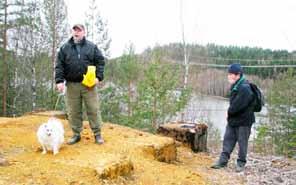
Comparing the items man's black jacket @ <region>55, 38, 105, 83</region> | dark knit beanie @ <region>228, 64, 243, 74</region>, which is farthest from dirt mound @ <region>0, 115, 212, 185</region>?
dark knit beanie @ <region>228, 64, 243, 74</region>

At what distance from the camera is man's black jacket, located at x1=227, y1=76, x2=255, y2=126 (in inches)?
230

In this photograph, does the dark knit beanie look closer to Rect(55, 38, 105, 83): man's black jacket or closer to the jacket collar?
the jacket collar

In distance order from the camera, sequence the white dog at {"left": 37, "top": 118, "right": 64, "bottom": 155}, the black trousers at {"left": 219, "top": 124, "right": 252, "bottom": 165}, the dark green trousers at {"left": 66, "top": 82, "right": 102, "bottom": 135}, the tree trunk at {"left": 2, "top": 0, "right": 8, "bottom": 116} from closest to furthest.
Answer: the white dog at {"left": 37, "top": 118, "right": 64, "bottom": 155}
the dark green trousers at {"left": 66, "top": 82, "right": 102, "bottom": 135}
the black trousers at {"left": 219, "top": 124, "right": 252, "bottom": 165}
the tree trunk at {"left": 2, "top": 0, "right": 8, "bottom": 116}

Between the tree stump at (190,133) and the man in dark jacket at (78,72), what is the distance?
210 centimetres

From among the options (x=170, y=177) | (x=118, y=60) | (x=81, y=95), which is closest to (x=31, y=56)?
(x=118, y=60)

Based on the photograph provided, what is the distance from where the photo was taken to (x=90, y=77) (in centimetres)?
553

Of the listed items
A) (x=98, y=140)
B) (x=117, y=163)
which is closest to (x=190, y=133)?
(x=98, y=140)

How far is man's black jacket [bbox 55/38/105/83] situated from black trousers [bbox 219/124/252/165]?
83.6 inches

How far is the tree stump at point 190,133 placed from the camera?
750 cm

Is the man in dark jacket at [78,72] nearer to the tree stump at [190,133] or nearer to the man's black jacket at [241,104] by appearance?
the man's black jacket at [241,104]

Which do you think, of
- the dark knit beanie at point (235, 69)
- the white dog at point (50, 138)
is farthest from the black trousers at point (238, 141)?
the white dog at point (50, 138)

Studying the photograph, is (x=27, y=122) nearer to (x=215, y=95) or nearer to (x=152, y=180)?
(x=152, y=180)

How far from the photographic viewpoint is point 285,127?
66.8 feet

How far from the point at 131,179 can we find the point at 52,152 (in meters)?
1.14
